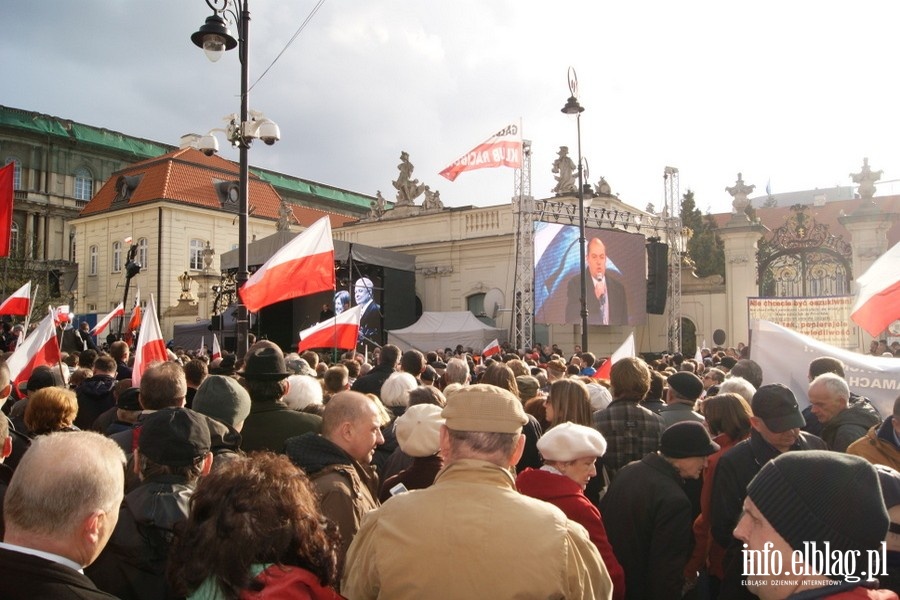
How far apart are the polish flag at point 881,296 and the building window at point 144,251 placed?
140 feet

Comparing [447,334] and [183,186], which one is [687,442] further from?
[183,186]

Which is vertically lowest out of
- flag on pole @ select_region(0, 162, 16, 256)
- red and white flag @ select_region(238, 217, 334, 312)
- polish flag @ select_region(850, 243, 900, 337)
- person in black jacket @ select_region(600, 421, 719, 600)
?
person in black jacket @ select_region(600, 421, 719, 600)

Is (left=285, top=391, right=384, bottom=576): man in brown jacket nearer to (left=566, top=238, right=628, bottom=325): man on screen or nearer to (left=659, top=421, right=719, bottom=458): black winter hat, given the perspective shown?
(left=659, top=421, right=719, bottom=458): black winter hat

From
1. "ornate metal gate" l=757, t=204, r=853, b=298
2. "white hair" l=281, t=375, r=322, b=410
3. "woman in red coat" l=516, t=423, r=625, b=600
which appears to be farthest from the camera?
"ornate metal gate" l=757, t=204, r=853, b=298

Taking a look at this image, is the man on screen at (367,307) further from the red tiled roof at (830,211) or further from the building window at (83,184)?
the building window at (83,184)

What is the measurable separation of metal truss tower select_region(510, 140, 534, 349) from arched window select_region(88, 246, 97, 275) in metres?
34.8

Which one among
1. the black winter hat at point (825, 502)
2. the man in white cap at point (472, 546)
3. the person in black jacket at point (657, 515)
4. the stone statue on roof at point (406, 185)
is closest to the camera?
the black winter hat at point (825, 502)

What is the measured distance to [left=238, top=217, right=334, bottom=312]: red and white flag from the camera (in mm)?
9664

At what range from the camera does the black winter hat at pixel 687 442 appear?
13.2ft

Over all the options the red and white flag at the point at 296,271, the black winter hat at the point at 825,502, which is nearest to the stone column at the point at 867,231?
the red and white flag at the point at 296,271

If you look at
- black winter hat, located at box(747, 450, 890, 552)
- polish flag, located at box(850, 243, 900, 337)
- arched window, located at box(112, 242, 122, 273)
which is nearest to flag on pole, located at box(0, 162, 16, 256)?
black winter hat, located at box(747, 450, 890, 552)

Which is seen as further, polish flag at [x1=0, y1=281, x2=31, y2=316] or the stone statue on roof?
the stone statue on roof

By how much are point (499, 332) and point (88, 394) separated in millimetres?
18231

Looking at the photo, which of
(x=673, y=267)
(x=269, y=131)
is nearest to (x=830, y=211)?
(x=673, y=267)
